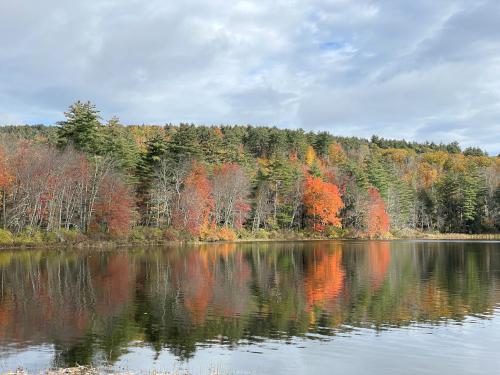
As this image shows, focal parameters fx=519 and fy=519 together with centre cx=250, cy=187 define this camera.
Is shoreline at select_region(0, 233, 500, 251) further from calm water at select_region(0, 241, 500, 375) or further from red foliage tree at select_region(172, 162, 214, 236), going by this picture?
calm water at select_region(0, 241, 500, 375)

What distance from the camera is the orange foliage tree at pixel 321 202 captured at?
99.3 meters

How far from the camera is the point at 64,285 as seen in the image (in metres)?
32.6

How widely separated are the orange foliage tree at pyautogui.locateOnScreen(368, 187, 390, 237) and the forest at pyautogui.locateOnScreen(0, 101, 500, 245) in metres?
0.22

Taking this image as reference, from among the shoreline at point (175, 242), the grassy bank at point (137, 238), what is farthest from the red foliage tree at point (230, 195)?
the shoreline at point (175, 242)

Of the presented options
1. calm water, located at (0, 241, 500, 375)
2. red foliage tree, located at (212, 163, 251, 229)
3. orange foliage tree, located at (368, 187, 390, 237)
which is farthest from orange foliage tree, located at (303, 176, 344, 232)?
calm water, located at (0, 241, 500, 375)

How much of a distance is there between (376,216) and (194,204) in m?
43.6

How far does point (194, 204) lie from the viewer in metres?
78.9

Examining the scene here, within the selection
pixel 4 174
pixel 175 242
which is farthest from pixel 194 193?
pixel 4 174

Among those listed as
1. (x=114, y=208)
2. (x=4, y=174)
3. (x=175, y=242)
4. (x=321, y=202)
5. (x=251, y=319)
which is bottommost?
(x=251, y=319)

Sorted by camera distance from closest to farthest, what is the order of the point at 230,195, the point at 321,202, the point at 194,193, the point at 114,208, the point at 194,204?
1. the point at 114,208
2. the point at 194,204
3. the point at 194,193
4. the point at 230,195
5. the point at 321,202

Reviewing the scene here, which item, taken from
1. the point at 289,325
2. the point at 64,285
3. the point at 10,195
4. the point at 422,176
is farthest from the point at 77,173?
the point at 422,176

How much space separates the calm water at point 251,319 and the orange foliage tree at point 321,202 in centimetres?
5631

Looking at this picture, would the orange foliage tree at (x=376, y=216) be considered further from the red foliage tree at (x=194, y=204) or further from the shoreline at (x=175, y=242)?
the red foliage tree at (x=194, y=204)

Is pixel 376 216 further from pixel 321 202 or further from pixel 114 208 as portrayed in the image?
pixel 114 208
